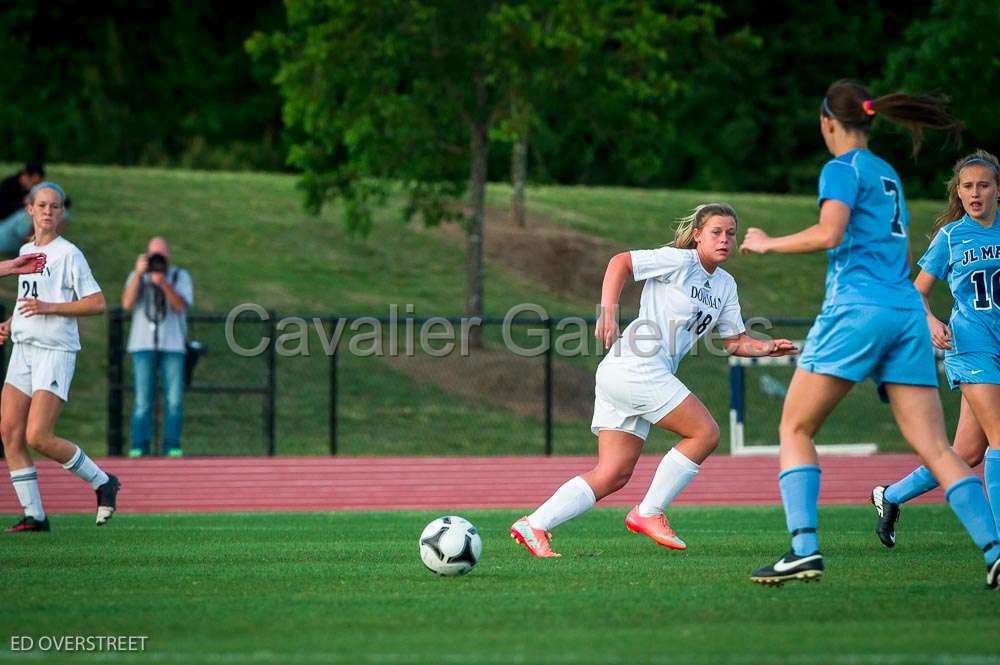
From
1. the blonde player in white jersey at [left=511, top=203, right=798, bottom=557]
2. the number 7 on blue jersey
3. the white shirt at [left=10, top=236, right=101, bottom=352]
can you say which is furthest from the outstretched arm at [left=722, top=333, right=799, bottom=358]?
the white shirt at [left=10, top=236, right=101, bottom=352]

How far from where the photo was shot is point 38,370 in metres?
9.65

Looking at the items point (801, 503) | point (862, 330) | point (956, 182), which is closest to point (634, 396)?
point (801, 503)

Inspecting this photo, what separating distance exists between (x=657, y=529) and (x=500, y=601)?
2370 millimetres

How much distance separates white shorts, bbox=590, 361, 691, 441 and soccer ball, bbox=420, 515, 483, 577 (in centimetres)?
108

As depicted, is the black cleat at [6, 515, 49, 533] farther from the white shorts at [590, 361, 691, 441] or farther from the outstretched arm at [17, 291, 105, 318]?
the white shorts at [590, 361, 691, 441]

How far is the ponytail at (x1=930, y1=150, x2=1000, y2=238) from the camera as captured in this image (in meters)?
7.98

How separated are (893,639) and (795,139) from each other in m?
42.9

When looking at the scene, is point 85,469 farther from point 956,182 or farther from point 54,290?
point 956,182

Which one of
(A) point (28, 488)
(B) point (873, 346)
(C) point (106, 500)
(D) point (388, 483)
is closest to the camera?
(B) point (873, 346)

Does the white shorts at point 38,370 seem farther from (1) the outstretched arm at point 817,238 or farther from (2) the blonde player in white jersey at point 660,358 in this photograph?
(1) the outstretched arm at point 817,238

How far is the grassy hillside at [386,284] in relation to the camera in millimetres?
20328

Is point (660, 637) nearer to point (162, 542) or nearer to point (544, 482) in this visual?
point (162, 542)

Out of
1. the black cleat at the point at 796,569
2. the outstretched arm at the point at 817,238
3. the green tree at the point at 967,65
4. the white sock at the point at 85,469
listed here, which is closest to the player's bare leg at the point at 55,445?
the white sock at the point at 85,469

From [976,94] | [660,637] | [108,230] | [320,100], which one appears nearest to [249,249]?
[108,230]
